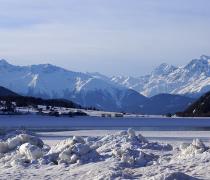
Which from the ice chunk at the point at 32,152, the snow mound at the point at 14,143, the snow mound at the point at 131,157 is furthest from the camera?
the snow mound at the point at 14,143

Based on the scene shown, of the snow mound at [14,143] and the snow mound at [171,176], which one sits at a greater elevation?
the snow mound at [14,143]

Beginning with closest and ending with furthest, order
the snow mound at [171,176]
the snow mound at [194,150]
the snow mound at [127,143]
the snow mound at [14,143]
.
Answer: the snow mound at [171,176] → the snow mound at [194,150] → the snow mound at [127,143] → the snow mound at [14,143]

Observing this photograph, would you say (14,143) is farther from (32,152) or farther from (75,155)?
(75,155)

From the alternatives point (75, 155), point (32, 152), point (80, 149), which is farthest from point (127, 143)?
point (32, 152)

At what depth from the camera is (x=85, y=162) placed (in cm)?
2088

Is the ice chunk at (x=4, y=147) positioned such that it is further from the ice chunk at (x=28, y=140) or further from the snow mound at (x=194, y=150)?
the snow mound at (x=194, y=150)

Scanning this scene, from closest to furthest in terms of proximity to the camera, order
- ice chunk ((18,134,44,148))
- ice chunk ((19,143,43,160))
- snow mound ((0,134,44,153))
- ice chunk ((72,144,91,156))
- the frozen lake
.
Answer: ice chunk ((72,144,91,156))
ice chunk ((19,143,43,160))
snow mound ((0,134,44,153))
ice chunk ((18,134,44,148))
the frozen lake

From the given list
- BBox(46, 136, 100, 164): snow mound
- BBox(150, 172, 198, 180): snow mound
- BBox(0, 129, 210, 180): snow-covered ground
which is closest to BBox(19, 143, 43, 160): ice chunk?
BBox(0, 129, 210, 180): snow-covered ground

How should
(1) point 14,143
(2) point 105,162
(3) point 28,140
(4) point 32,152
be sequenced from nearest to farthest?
1. (2) point 105,162
2. (4) point 32,152
3. (1) point 14,143
4. (3) point 28,140

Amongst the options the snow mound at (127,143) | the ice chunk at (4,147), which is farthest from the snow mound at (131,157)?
the ice chunk at (4,147)

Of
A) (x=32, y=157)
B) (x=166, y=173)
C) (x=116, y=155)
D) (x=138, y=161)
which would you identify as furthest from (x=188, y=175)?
(x=32, y=157)

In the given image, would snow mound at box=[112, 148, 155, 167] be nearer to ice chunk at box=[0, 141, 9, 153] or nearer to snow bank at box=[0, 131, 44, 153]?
snow bank at box=[0, 131, 44, 153]

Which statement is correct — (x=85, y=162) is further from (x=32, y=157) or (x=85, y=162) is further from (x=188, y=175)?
(x=188, y=175)

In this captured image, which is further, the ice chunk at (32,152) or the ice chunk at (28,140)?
the ice chunk at (28,140)
